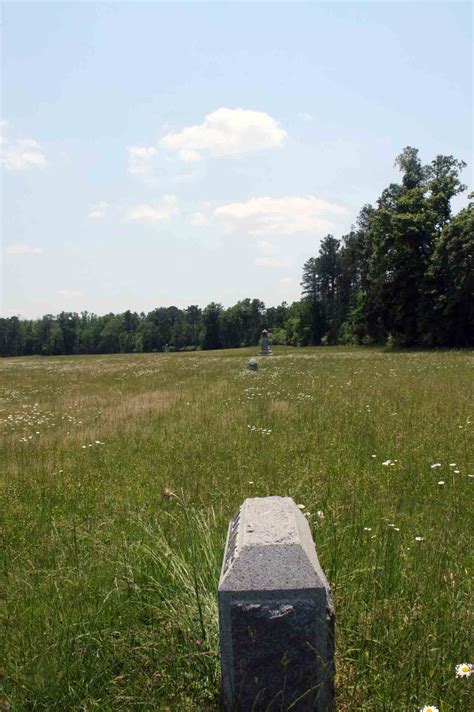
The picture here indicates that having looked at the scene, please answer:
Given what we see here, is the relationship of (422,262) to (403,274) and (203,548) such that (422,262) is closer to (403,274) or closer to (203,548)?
(403,274)

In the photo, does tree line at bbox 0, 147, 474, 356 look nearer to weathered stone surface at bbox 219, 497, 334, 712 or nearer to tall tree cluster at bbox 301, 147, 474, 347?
tall tree cluster at bbox 301, 147, 474, 347

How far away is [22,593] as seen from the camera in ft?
11.5

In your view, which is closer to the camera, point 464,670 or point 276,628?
point 276,628

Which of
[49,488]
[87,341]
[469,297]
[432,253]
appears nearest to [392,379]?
[49,488]

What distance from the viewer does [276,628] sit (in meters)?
2.12

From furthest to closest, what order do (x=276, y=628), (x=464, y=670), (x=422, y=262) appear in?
(x=422, y=262) → (x=464, y=670) → (x=276, y=628)

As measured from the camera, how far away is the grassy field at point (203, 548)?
2.57m

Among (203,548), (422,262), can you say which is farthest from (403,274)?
(203,548)

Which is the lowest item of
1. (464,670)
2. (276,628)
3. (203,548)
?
(464,670)

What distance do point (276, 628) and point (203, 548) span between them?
56.5 inches

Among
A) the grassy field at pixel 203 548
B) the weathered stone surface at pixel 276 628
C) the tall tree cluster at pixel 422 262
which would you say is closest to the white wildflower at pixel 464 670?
the grassy field at pixel 203 548

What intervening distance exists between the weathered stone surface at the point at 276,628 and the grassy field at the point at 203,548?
37 cm

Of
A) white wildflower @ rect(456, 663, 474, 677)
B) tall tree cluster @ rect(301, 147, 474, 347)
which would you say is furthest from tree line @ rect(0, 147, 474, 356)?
white wildflower @ rect(456, 663, 474, 677)

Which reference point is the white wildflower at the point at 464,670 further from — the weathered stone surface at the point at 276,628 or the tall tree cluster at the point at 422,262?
the tall tree cluster at the point at 422,262
